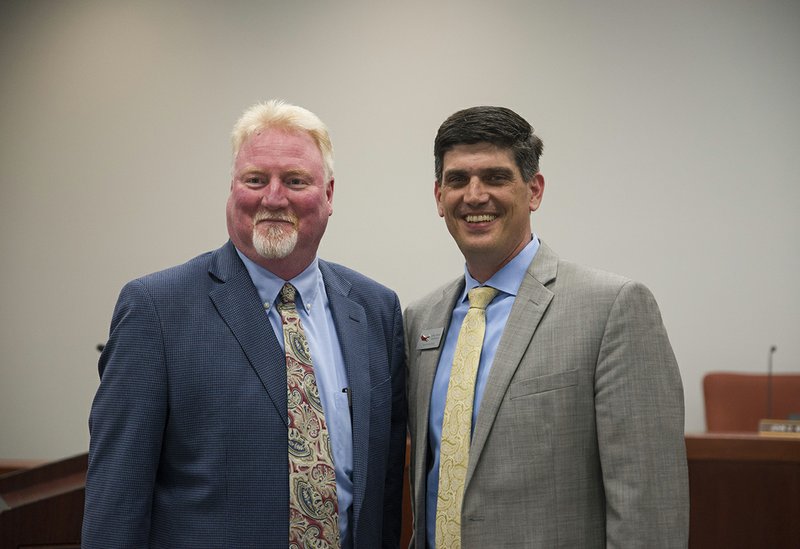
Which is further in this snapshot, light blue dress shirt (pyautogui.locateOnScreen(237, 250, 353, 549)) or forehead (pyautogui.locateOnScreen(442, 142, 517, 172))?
forehead (pyautogui.locateOnScreen(442, 142, 517, 172))

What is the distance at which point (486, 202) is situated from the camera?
2051 millimetres

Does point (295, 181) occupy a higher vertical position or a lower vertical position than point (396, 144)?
lower

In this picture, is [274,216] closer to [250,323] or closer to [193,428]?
[250,323]

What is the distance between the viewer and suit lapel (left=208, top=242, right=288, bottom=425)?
1.85 meters

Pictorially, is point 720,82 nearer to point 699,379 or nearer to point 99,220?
point 699,379

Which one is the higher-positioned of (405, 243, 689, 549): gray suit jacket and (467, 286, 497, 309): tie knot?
(467, 286, 497, 309): tie knot

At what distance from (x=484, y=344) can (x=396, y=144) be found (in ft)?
12.0

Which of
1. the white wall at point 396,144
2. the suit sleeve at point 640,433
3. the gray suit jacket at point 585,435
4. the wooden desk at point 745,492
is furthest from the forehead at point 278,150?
the white wall at point 396,144

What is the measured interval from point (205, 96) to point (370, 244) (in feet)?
5.30

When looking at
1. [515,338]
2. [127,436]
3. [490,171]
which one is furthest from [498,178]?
[127,436]

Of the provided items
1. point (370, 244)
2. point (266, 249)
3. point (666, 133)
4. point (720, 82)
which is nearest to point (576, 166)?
point (666, 133)

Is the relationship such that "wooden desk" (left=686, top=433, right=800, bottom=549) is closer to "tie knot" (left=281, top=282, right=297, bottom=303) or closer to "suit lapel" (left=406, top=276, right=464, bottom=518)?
"suit lapel" (left=406, top=276, right=464, bottom=518)

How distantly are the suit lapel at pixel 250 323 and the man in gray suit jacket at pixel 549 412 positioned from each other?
417 mm

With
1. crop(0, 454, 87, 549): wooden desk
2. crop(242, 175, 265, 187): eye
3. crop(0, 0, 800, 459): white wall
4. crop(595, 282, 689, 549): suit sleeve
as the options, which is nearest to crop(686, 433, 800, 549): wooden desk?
crop(595, 282, 689, 549): suit sleeve
